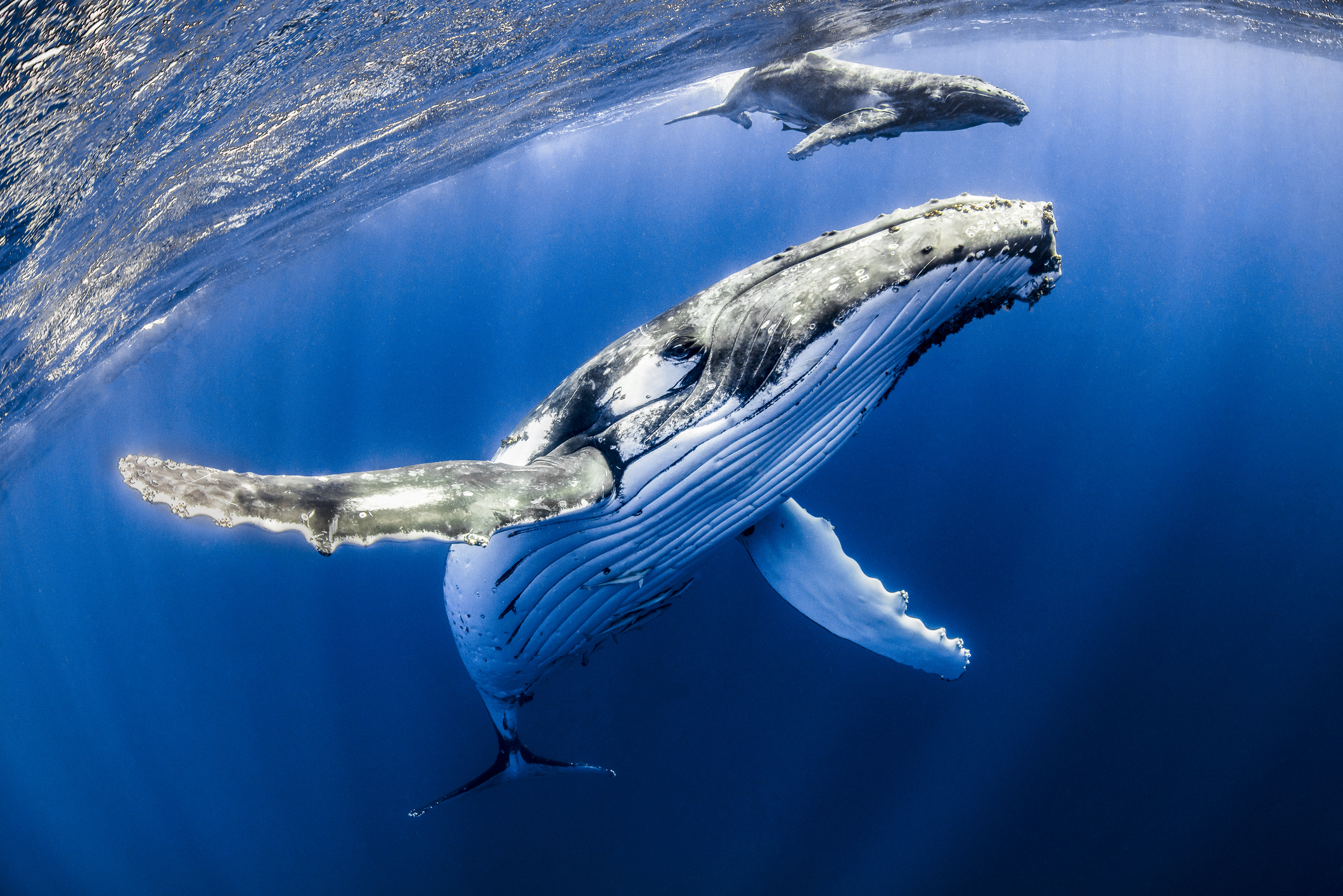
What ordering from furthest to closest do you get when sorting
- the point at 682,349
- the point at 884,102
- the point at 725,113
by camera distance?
the point at 725,113 → the point at 884,102 → the point at 682,349

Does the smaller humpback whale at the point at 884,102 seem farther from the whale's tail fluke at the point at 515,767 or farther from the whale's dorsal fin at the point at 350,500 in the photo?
the whale's tail fluke at the point at 515,767

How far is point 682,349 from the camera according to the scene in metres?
2.79

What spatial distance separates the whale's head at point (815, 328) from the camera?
238 cm

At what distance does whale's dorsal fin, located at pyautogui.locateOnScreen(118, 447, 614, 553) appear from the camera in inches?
60.9

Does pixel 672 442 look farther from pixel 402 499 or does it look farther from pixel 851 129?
pixel 851 129

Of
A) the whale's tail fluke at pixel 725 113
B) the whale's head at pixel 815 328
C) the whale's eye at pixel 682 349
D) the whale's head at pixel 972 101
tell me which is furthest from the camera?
the whale's tail fluke at pixel 725 113

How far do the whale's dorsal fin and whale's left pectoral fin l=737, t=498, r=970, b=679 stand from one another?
7.37 feet

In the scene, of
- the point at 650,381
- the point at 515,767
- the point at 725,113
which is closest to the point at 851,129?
the point at 650,381

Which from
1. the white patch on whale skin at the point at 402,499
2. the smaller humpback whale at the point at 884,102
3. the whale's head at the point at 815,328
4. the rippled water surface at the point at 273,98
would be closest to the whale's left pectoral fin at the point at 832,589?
the whale's head at the point at 815,328

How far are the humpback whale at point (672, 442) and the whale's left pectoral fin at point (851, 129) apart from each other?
3815 mm

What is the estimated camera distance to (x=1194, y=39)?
47.0ft

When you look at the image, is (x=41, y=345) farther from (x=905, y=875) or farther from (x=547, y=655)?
(x=905, y=875)

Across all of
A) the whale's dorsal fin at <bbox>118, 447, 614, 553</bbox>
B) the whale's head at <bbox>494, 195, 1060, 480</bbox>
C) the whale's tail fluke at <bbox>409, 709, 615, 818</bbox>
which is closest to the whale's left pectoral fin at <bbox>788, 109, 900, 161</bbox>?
the whale's head at <bbox>494, 195, 1060, 480</bbox>

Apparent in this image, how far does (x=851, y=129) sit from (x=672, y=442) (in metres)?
4.94
